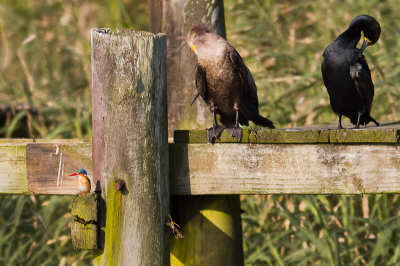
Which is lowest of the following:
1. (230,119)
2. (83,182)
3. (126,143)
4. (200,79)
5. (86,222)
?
(86,222)

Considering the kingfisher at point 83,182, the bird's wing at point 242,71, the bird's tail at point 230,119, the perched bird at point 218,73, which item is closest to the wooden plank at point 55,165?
the kingfisher at point 83,182

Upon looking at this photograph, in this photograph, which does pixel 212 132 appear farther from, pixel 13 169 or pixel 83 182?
pixel 13 169

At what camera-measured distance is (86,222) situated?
1675mm

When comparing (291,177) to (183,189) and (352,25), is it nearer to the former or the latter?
(183,189)

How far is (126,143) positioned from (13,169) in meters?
0.61

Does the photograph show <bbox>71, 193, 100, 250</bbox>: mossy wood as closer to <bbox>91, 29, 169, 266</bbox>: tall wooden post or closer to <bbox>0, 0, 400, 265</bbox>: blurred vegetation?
<bbox>91, 29, 169, 266</bbox>: tall wooden post

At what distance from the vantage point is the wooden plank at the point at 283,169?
177cm

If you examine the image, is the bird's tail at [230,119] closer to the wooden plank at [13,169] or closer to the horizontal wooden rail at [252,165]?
the horizontal wooden rail at [252,165]

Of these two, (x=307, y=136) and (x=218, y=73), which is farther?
(x=218, y=73)

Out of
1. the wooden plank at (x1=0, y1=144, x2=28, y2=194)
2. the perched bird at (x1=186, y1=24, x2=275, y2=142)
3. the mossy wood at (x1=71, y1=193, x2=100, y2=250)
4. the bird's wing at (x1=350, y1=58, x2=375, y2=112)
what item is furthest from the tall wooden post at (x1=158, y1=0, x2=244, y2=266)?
the bird's wing at (x1=350, y1=58, x2=375, y2=112)

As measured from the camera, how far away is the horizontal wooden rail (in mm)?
1767

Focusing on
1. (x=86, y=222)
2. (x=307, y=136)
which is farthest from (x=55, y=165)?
(x=307, y=136)

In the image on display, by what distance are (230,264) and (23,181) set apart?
1102 mm

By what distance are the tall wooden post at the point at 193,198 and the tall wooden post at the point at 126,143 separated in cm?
37
